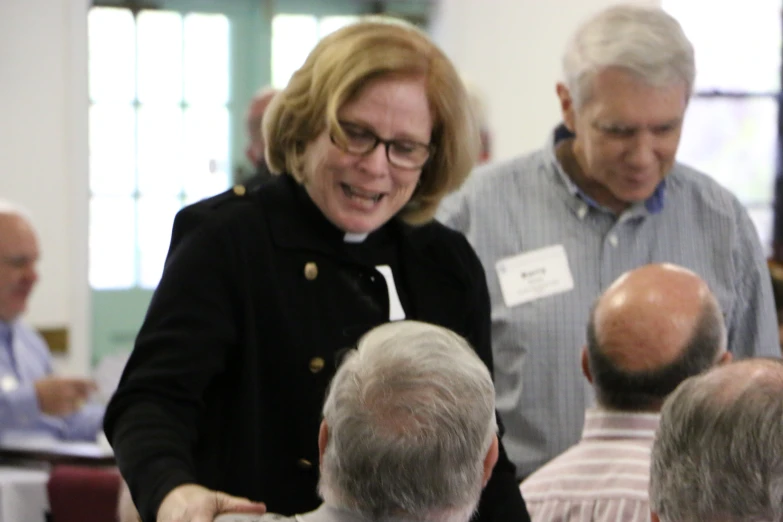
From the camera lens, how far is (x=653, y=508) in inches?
58.3

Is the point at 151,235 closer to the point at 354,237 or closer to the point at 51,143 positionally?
the point at 51,143

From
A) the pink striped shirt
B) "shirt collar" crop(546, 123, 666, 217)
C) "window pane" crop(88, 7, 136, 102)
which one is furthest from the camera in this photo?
"window pane" crop(88, 7, 136, 102)

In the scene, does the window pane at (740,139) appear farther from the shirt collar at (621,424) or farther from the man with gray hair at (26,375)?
the shirt collar at (621,424)

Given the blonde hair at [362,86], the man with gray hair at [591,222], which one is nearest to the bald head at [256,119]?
the man with gray hair at [591,222]

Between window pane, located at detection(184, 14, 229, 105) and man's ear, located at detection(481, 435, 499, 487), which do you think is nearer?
man's ear, located at detection(481, 435, 499, 487)

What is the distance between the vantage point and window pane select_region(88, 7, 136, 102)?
7.05 meters

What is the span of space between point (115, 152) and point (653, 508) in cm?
609

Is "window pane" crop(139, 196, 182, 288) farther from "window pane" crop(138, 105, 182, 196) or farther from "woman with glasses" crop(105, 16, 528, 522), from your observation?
"woman with glasses" crop(105, 16, 528, 522)

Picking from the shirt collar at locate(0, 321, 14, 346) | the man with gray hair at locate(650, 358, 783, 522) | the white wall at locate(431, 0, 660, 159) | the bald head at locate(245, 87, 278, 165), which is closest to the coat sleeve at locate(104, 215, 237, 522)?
the man with gray hair at locate(650, 358, 783, 522)

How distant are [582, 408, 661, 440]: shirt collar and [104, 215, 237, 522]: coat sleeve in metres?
0.68

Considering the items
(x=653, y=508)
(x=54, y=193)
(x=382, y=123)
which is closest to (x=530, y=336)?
(x=382, y=123)

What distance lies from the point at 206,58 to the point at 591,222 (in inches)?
189

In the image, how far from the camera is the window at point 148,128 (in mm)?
7102

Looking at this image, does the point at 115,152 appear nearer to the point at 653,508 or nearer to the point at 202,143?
the point at 202,143
